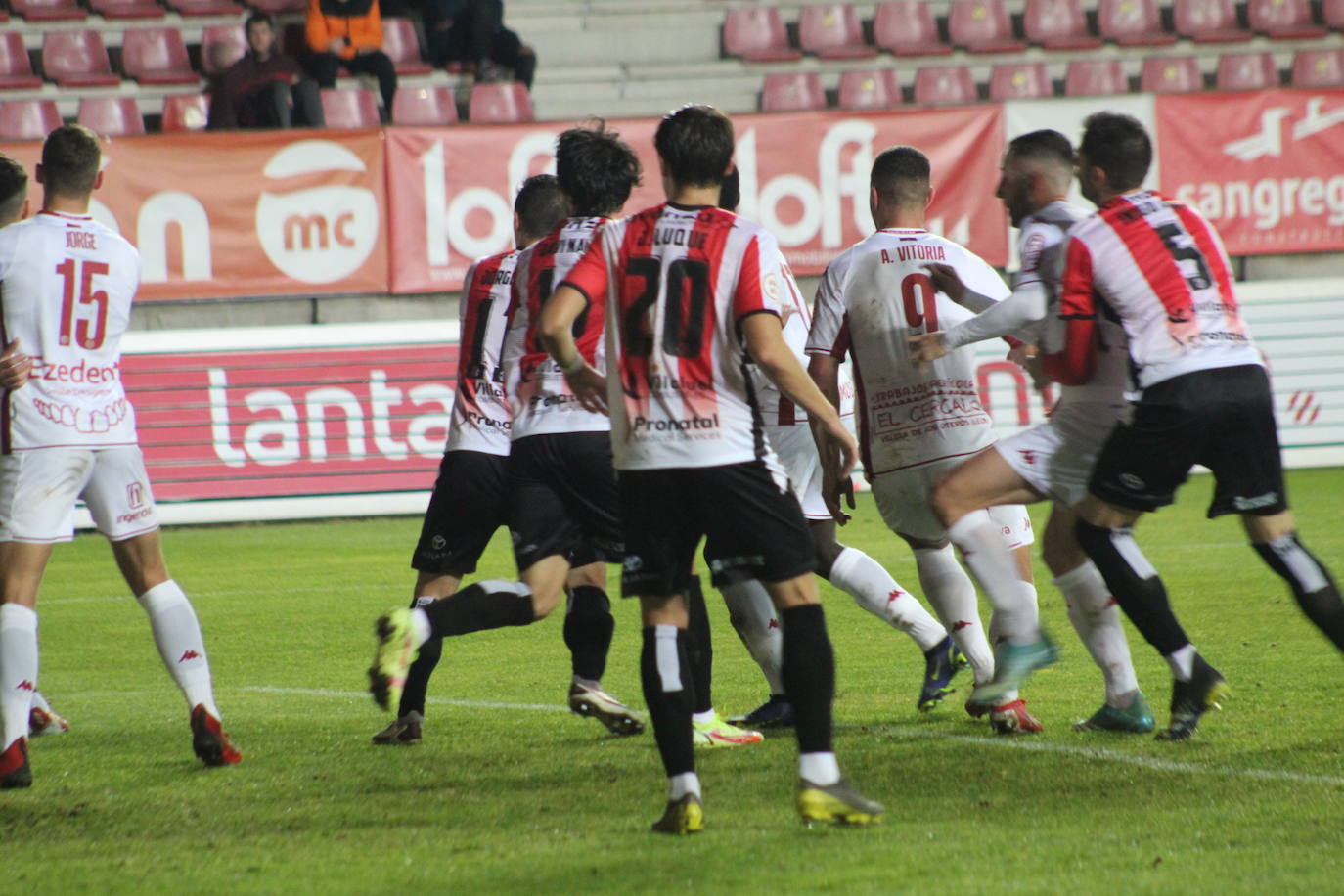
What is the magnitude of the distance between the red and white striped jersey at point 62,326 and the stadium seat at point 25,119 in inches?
510

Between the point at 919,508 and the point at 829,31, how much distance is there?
49.5 feet

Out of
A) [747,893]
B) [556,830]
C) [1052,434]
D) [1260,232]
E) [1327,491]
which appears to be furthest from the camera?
[1260,232]

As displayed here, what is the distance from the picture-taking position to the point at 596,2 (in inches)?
830

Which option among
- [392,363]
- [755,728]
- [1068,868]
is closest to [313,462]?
[392,363]

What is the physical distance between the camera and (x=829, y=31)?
801 inches

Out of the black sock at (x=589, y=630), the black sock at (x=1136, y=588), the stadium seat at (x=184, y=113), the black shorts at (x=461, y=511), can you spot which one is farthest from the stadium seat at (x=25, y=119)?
the black sock at (x=1136, y=588)

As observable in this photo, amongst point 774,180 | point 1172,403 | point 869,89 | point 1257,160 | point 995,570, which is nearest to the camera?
point 1172,403

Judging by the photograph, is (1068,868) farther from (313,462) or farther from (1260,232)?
(1260,232)

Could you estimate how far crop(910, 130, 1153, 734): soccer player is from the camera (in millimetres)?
5613

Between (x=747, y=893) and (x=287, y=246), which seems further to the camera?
(x=287, y=246)

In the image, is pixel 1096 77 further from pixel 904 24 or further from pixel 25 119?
pixel 25 119

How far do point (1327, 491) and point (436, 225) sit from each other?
27.9 ft

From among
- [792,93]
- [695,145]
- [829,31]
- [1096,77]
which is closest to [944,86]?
[829,31]

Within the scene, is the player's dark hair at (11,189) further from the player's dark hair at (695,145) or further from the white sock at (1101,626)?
the white sock at (1101,626)
